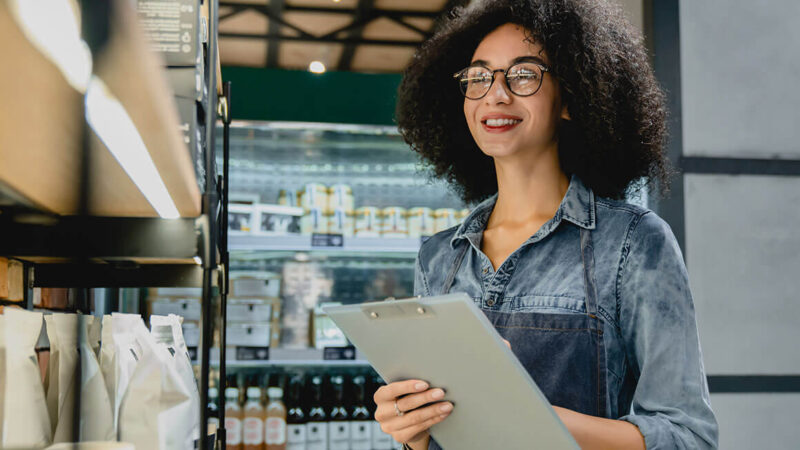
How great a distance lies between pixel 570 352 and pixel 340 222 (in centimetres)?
218

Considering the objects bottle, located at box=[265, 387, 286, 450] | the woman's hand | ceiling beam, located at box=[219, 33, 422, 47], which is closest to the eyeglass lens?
the woman's hand

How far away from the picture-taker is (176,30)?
46.1 inches

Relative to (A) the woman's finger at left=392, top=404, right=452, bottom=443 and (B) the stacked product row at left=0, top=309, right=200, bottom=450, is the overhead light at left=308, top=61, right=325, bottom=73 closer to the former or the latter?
(B) the stacked product row at left=0, top=309, right=200, bottom=450

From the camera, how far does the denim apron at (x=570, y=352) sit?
124 cm

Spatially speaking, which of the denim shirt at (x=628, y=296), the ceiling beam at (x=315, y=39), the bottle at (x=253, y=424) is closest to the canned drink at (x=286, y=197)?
the bottle at (x=253, y=424)

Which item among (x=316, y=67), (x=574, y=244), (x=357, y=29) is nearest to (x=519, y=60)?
(x=574, y=244)

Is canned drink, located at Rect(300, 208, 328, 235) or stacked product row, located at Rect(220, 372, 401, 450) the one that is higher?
canned drink, located at Rect(300, 208, 328, 235)

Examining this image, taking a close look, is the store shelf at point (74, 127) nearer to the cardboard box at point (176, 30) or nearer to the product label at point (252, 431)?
the cardboard box at point (176, 30)

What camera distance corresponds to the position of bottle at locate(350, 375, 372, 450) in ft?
10.6

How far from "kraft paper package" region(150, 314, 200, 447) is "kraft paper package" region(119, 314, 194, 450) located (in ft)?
0.07

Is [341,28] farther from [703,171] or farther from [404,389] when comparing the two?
[404,389]

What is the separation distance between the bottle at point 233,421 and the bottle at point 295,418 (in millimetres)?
A: 220

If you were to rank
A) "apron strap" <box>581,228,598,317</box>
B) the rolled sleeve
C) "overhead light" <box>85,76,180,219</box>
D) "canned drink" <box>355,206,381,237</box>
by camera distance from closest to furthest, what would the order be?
1. "overhead light" <box>85,76,180,219</box>
2. the rolled sleeve
3. "apron strap" <box>581,228,598,317</box>
4. "canned drink" <box>355,206,381,237</box>

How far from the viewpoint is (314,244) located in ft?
10.0
